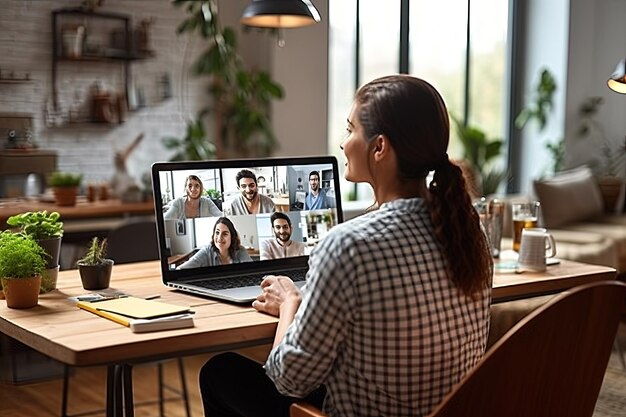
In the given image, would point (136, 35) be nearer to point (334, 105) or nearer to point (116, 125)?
point (116, 125)

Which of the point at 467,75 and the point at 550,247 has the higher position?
the point at 467,75

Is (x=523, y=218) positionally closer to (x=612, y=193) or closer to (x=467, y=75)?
(x=612, y=193)

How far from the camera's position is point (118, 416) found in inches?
81.4

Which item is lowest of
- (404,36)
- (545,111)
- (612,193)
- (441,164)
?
(612,193)

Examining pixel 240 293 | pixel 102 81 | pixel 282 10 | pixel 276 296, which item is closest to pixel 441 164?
pixel 276 296

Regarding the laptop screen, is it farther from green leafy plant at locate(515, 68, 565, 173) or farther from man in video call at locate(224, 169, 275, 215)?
green leafy plant at locate(515, 68, 565, 173)

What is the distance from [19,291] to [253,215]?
0.64 m

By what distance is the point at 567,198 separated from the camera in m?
5.96

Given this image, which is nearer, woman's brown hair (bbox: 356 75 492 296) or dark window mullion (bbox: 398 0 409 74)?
woman's brown hair (bbox: 356 75 492 296)

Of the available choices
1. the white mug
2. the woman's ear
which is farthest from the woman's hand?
the white mug

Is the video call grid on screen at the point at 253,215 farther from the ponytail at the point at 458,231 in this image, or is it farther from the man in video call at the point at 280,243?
the ponytail at the point at 458,231

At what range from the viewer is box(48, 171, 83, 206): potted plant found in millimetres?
4922

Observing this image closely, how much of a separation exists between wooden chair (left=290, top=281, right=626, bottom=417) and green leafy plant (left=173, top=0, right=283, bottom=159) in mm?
3719

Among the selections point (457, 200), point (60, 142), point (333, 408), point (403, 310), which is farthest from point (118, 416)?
point (60, 142)
